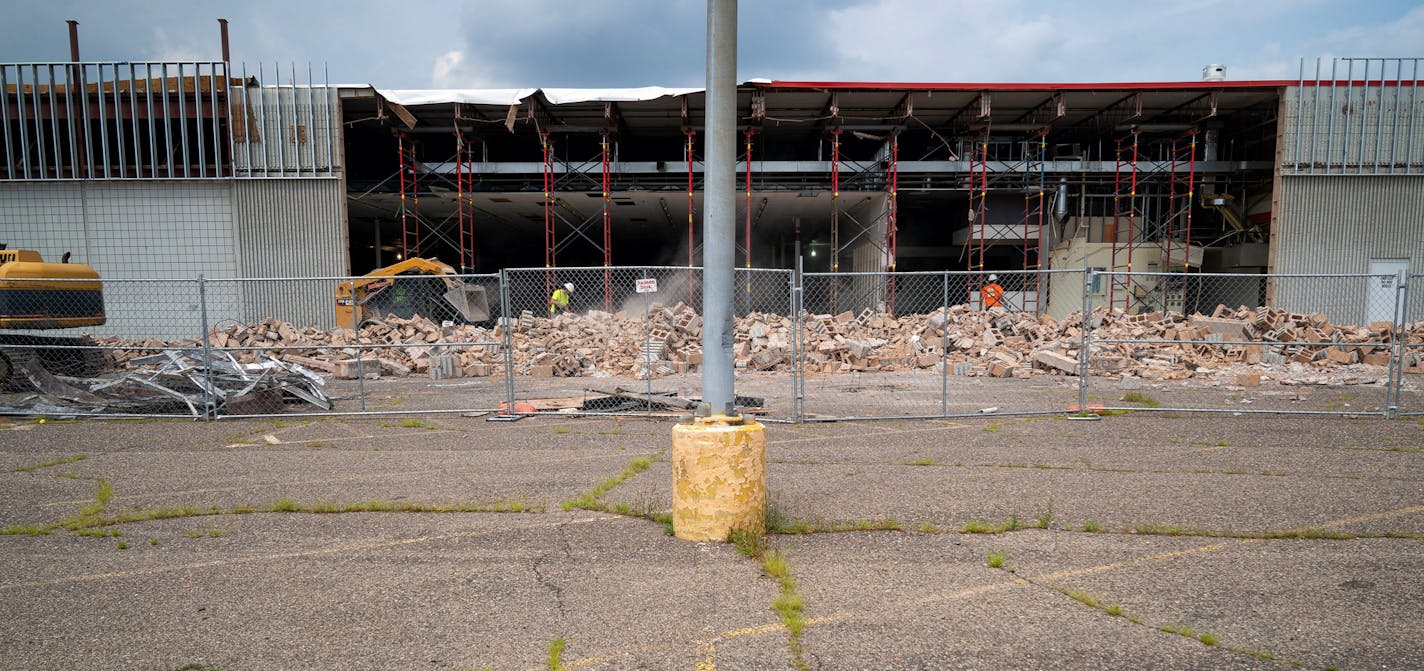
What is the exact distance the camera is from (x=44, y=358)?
12.7 meters

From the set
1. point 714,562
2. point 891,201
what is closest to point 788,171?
point 891,201

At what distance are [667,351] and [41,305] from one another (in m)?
11.3

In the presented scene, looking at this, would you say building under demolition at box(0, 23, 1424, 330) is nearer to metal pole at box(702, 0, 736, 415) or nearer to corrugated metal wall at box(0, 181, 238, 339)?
corrugated metal wall at box(0, 181, 238, 339)

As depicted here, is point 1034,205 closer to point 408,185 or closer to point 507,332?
point 408,185

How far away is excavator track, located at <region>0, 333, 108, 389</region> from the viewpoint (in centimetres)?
1206

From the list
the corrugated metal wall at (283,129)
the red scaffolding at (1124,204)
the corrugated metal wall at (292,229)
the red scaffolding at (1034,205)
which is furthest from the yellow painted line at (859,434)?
the corrugated metal wall at (283,129)

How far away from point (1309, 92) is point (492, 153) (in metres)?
30.2

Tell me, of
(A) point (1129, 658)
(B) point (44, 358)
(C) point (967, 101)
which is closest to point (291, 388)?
(B) point (44, 358)

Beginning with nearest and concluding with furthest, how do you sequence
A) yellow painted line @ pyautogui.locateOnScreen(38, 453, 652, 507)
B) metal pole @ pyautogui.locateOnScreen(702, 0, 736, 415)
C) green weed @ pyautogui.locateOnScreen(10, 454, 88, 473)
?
metal pole @ pyautogui.locateOnScreen(702, 0, 736, 415) → yellow painted line @ pyautogui.locateOnScreen(38, 453, 652, 507) → green weed @ pyautogui.locateOnScreen(10, 454, 88, 473)

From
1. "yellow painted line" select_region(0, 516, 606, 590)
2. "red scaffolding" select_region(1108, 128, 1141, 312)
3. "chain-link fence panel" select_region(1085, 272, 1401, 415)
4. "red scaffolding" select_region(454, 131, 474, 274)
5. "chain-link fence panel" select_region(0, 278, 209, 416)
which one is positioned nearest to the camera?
"yellow painted line" select_region(0, 516, 606, 590)

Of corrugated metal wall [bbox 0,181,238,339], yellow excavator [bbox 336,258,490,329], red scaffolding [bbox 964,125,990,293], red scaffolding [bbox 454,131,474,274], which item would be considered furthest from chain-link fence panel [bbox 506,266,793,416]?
corrugated metal wall [bbox 0,181,238,339]

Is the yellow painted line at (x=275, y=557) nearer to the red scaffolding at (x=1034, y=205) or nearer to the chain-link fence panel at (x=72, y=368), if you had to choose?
the chain-link fence panel at (x=72, y=368)

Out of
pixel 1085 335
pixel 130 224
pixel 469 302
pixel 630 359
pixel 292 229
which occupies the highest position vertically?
pixel 130 224

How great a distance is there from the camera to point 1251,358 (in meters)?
16.6
